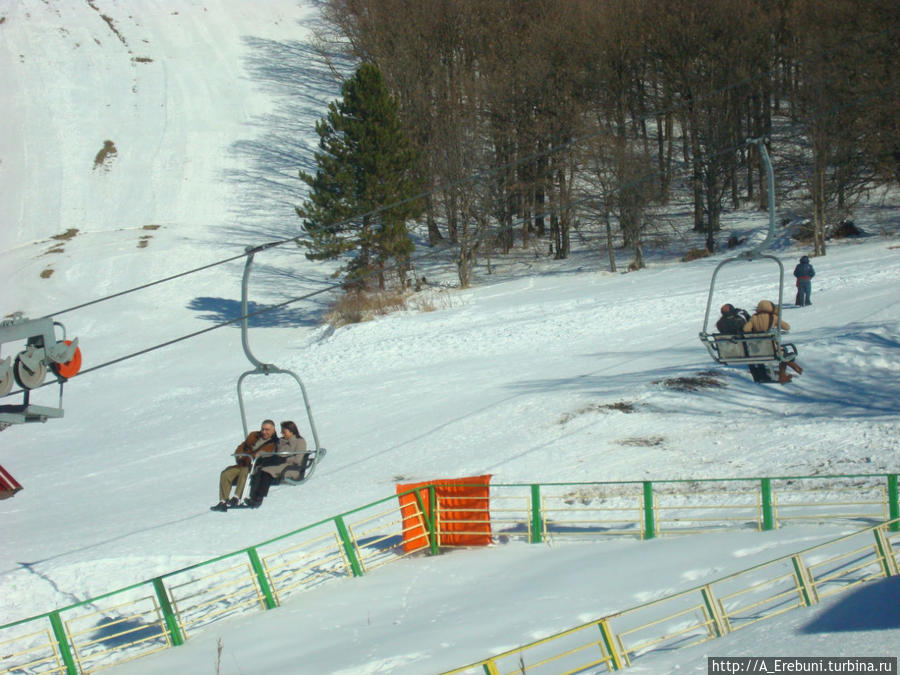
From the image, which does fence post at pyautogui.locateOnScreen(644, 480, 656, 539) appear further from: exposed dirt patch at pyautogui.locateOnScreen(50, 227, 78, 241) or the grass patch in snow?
exposed dirt patch at pyautogui.locateOnScreen(50, 227, 78, 241)

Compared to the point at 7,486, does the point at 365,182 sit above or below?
above

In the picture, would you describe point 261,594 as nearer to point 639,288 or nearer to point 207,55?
point 639,288

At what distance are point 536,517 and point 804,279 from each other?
1387cm

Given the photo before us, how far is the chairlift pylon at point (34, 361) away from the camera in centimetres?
1008

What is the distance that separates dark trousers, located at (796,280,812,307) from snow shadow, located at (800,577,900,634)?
1734cm

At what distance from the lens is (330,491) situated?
17734mm

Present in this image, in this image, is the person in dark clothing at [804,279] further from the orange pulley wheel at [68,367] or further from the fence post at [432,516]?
the orange pulley wheel at [68,367]

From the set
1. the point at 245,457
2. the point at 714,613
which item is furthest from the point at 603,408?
the point at 714,613

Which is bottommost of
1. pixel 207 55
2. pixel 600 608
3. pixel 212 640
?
pixel 212 640

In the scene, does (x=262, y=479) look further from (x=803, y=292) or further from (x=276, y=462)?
(x=803, y=292)

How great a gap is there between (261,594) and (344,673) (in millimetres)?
3773

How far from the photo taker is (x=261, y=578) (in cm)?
1386

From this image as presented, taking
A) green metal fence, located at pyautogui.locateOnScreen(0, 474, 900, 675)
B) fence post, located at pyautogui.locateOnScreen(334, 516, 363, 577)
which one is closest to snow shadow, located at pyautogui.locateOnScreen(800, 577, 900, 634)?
green metal fence, located at pyautogui.locateOnScreen(0, 474, 900, 675)

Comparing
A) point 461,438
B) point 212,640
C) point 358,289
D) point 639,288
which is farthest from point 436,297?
point 212,640
